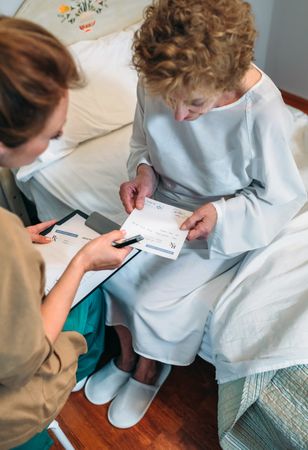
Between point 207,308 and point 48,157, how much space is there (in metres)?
0.79

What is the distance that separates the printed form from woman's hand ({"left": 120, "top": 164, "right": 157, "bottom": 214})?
0.04 meters

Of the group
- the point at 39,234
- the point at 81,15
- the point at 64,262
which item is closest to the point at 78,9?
the point at 81,15

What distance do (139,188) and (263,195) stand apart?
1.13 ft

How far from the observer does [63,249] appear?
42.1 inches

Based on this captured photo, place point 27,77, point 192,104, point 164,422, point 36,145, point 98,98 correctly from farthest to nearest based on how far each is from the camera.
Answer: point 98,98, point 164,422, point 192,104, point 36,145, point 27,77

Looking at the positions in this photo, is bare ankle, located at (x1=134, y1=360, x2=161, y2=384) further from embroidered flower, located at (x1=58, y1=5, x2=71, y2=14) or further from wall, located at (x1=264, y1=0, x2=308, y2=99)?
wall, located at (x1=264, y1=0, x2=308, y2=99)

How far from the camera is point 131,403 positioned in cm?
130

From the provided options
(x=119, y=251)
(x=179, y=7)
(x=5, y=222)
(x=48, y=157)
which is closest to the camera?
(x=5, y=222)

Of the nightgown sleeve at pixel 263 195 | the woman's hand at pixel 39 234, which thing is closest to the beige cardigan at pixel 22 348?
the woman's hand at pixel 39 234

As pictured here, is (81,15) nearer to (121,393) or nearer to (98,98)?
(98,98)

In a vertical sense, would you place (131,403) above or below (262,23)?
below

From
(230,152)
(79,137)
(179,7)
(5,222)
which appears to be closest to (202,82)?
(179,7)

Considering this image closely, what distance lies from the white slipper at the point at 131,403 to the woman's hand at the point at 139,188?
581mm

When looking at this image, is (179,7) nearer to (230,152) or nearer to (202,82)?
(202,82)
